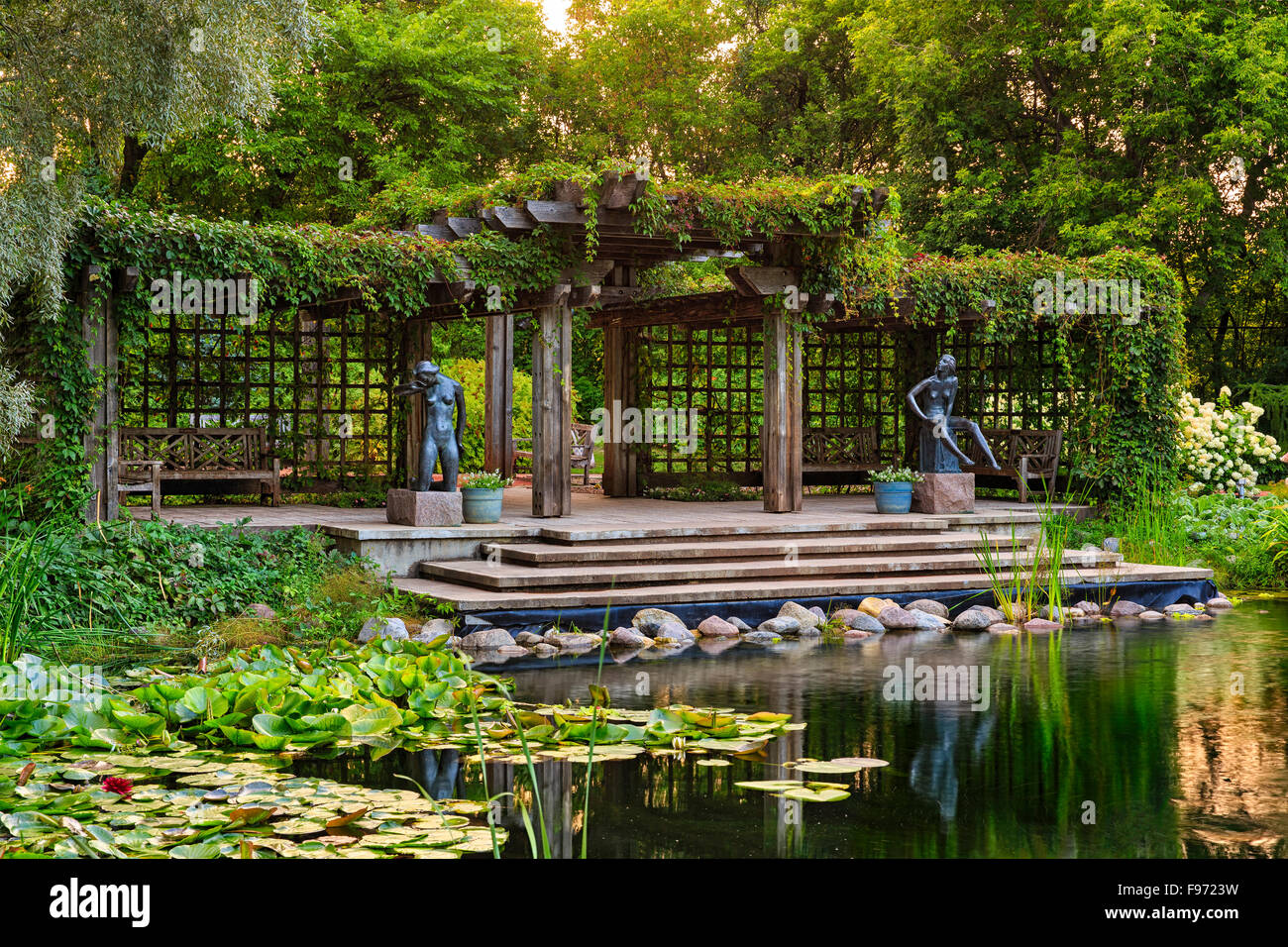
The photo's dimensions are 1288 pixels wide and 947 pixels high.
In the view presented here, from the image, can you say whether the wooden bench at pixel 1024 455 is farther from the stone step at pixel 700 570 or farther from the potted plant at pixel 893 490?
the stone step at pixel 700 570

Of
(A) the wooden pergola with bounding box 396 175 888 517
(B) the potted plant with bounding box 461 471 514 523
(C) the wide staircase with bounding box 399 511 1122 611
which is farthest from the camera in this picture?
(A) the wooden pergola with bounding box 396 175 888 517

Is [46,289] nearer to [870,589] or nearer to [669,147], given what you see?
[870,589]

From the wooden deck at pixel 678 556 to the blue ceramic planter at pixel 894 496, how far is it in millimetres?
317

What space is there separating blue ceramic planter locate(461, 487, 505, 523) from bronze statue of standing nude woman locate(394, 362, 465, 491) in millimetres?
211

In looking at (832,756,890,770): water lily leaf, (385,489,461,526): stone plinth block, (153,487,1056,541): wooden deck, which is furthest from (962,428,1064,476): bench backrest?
(832,756,890,770): water lily leaf

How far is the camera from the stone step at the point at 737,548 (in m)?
10.3

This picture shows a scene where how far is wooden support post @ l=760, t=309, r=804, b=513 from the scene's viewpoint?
1286 centimetres

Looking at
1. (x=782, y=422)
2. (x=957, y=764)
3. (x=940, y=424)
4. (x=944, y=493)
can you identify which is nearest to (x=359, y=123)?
(x=782, y=422)

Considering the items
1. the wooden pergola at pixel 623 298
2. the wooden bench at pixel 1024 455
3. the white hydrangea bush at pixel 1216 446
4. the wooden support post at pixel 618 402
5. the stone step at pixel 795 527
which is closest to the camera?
the stone step at pixel 795 527

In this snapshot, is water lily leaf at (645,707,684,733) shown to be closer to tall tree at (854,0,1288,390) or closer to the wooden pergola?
the wooden pergola

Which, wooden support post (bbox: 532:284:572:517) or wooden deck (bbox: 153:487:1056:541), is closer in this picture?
wooden deck (bbox: 153:487:1056:541)

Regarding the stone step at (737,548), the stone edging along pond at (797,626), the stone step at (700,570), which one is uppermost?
the stone step at (737,548)

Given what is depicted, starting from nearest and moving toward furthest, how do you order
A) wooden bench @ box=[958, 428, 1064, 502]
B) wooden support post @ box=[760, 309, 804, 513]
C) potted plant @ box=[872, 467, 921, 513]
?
potted plant @ box=[872, 467, 921, 513], wooden support post @ box=[760, 309, 804, 513], wooden bench @ box=[958, 428, 1064, 502]

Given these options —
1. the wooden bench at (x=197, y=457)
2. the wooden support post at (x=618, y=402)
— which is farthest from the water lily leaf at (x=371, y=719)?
the wooden support post at (x=618, y=402)
